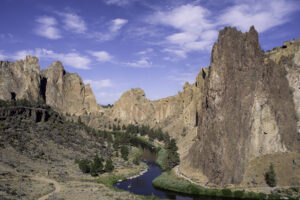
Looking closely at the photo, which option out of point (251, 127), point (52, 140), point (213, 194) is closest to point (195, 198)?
point (213, 194)

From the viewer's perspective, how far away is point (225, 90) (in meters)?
64.3

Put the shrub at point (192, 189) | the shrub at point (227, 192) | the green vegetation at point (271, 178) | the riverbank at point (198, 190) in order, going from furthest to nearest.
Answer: the shrub at point (192, 189) → the green vegetation at point (271, 178) → the shrub at point (227, 192) → the riverbank at point (198, 190)

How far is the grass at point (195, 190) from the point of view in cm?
5178

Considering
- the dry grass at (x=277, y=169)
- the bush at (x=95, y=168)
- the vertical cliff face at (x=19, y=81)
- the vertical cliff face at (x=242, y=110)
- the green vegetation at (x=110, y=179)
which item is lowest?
the green vegetation at (x=110, y=179)

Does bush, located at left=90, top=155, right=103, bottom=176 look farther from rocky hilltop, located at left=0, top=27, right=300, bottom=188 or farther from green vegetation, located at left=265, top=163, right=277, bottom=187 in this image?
green vegetation, located at left=265, top=163, right=277, bottom=187

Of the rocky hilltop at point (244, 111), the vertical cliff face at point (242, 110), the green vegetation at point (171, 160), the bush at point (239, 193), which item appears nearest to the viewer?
the bush at point (239, 193)

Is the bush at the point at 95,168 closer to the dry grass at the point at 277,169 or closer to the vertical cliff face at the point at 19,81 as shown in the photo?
the dry grass at the point at 277,169

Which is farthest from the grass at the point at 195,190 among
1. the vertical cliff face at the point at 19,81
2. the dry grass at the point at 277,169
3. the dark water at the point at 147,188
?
the vertical cliff face at the point at 19,81

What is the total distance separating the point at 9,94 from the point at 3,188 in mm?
148431

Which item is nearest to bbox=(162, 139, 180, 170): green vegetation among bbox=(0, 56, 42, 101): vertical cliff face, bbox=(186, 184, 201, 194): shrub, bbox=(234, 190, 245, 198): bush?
bbox=(186, 184, 201, 194): shrub

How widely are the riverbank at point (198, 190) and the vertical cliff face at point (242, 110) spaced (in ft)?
15.2

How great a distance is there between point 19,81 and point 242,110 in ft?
570

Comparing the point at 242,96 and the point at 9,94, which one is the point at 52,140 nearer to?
the point at 242,96

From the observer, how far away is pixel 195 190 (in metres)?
56.1
